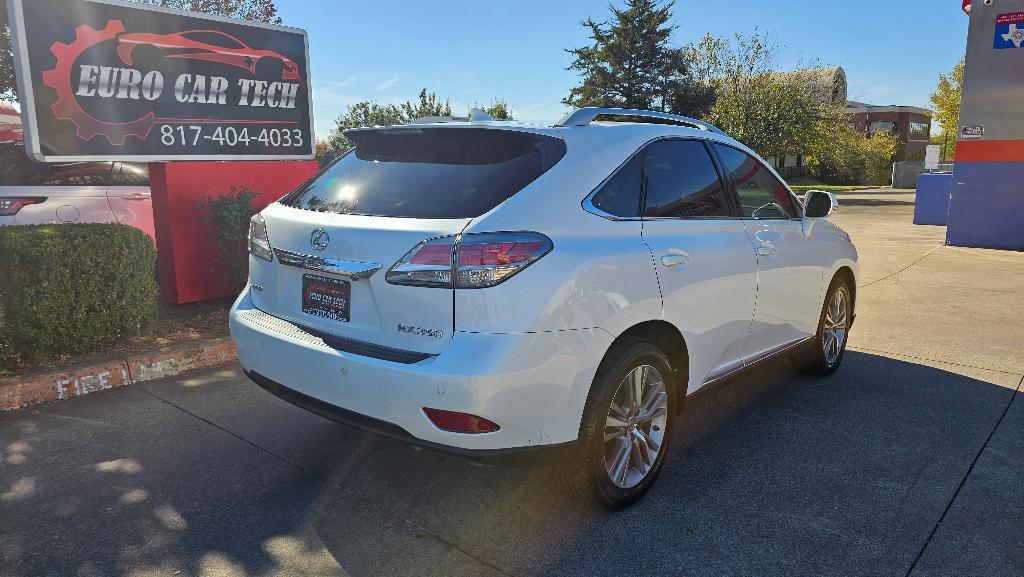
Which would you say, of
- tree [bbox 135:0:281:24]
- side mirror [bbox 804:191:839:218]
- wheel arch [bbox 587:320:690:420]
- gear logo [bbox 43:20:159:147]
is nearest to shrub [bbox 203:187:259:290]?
gear logo [bbox 43:20:159:147]

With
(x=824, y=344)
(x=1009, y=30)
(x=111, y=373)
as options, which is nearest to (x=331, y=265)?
(x=111, y=373)

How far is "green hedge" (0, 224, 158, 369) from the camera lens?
181 inches

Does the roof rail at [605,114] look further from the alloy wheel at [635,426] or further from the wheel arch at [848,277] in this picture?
the wheel arch at [848,277]

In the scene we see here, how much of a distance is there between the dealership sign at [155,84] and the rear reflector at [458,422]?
479 centimetres

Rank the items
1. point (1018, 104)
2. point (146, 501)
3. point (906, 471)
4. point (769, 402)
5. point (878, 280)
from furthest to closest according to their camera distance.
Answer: point (1018, 104) → point (878, 280) → point (769, 402) → point (906, 471) → point (146, 501)

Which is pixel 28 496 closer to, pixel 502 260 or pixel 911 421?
pixel 502 260

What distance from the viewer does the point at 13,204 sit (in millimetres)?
6961

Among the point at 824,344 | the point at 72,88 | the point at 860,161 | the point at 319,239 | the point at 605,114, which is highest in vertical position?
the point at 72,88

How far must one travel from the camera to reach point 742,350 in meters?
4.02

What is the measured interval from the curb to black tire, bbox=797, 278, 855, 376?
4250 mm

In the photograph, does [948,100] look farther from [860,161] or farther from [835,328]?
[835,328]

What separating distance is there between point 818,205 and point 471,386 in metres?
3.21

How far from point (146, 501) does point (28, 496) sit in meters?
0.57

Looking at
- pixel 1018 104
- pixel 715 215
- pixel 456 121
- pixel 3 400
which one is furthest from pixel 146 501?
pixel 1018 104
